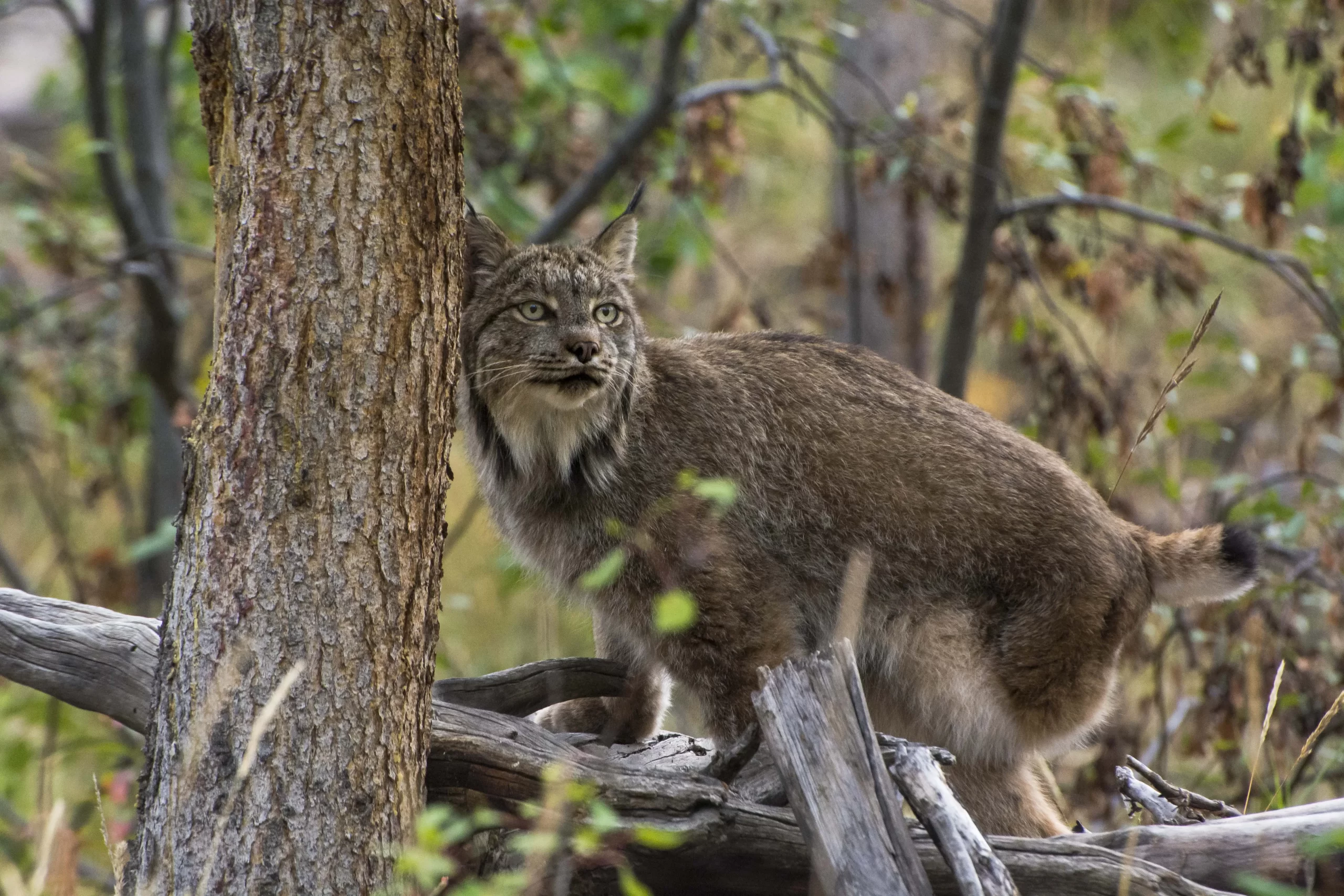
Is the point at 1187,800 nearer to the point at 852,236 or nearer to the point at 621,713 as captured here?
the point at 621,713

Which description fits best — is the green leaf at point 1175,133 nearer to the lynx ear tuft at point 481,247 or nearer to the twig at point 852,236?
the twig at point 852,236

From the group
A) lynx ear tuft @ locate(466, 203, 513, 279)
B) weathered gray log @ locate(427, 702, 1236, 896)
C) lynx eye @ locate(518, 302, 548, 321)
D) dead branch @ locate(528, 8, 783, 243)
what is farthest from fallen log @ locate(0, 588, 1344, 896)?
dead branch @ locate(528, 8, 783, 243)

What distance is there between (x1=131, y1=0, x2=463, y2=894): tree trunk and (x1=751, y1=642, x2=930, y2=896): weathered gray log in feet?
2.68

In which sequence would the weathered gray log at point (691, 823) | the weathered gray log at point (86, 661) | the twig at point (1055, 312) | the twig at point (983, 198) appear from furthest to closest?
the twig at point (1055, 312) < the twig at point (983, 198) < the weathered gray log at point (86, 661) < the weathered gray log at point (691, 823)

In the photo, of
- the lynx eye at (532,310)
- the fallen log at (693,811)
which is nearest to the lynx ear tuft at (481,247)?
the lynx eye at (532,310)

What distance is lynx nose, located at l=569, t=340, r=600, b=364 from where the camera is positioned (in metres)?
3.95

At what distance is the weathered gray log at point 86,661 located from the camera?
141 inches

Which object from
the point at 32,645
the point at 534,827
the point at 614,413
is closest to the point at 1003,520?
the point at 614,413

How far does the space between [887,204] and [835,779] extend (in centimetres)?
671

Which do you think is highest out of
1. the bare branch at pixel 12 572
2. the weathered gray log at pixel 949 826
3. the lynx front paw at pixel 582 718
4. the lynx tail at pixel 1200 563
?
the lynx tail at pixel 1200 563

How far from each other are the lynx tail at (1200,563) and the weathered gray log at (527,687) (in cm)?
185

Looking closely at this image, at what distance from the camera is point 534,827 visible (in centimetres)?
326

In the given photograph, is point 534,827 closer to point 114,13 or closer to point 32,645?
point 32,645

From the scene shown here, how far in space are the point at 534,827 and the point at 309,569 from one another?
37.9 inches
